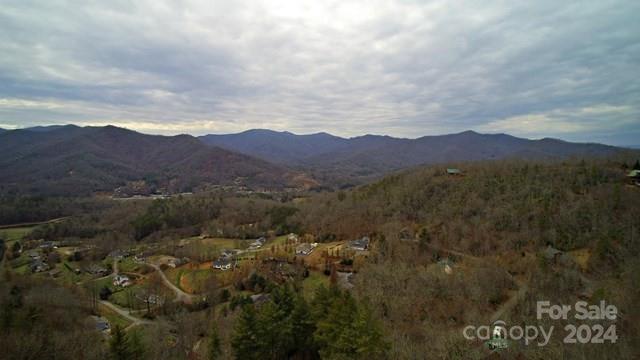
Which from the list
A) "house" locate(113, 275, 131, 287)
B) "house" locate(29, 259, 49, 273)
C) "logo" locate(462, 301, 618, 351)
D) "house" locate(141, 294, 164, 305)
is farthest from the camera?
"house" locate(29, 259, 49, 273)

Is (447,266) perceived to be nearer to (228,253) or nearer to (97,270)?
(228,253)

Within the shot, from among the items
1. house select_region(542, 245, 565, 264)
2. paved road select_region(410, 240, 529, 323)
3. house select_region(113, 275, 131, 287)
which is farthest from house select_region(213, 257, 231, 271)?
house select_region(542, 245, 565, 264)

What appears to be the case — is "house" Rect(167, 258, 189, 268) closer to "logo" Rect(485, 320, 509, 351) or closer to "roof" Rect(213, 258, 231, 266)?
"roof" Rect(213, 258, 231, 266)

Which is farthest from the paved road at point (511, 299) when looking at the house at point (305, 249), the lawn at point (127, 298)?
the lawn at point (127, 298)

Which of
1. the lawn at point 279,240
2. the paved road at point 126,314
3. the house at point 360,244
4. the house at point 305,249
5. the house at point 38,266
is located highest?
the house at point 360,244

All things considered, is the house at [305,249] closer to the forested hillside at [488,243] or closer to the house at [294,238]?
the house at [294,238]

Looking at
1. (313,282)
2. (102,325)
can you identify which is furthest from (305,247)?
(102,325)

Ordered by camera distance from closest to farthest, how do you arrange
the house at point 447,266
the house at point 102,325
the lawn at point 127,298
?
the house at point 102,325, the house at point 447,266, the lawn at point 127,298
